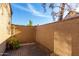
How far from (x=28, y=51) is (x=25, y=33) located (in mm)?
248

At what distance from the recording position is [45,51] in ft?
6.64

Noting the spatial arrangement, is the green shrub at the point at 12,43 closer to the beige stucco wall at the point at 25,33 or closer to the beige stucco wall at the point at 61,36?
the beige stucco wall at the point at 25,33

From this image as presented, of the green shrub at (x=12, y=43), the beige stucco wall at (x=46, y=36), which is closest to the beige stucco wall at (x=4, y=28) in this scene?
the green shrub at (x=12, y=43)

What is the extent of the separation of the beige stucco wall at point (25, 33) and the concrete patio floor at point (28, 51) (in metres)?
0.08

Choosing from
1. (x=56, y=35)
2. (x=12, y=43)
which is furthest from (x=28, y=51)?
(x=56, y=35)

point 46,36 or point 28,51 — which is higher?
point 46,36

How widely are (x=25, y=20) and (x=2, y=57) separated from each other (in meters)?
0.59

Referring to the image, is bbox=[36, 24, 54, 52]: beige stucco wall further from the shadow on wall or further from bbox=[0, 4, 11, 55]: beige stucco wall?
bbox=[0, 4, 11, 55]: beige stucco wall

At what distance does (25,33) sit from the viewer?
2021mm

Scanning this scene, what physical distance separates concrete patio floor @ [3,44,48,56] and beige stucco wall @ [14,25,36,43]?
0.08 meters

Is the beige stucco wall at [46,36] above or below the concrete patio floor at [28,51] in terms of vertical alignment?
above

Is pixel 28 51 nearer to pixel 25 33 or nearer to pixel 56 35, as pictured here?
pixel 25 33

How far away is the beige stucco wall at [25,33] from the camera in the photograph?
2.01 m

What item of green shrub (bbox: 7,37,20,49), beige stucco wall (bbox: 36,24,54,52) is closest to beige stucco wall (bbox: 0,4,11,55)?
green shrub (bbox: 7,37,20,49)
